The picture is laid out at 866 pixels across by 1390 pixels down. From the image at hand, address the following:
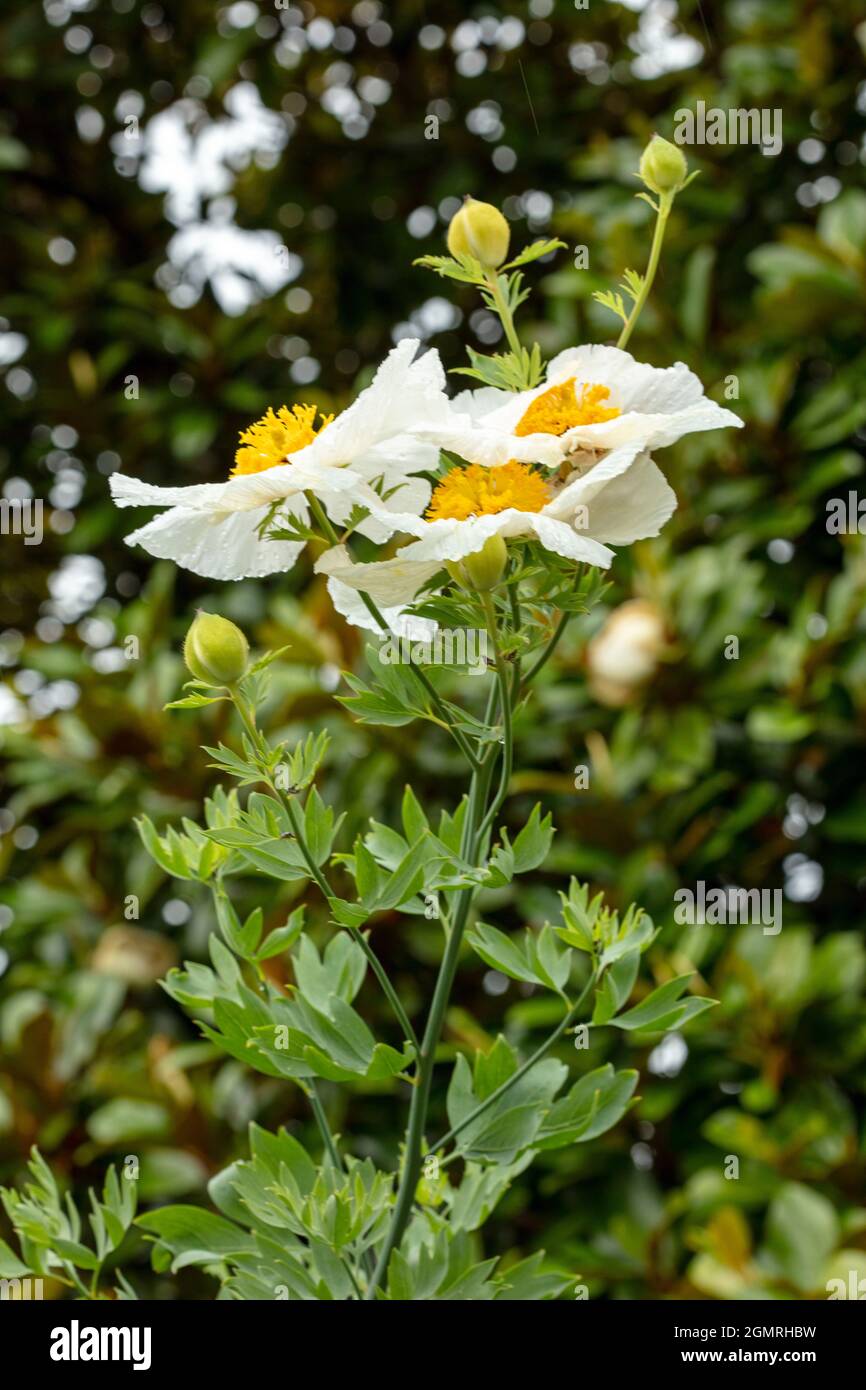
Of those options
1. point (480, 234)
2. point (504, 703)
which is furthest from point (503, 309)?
point (504, 703)

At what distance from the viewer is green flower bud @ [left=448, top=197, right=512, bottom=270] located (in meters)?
0.46

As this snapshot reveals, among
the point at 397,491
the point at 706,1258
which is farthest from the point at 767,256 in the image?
the point at 397,491

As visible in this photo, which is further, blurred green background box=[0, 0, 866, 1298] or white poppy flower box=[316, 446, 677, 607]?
blurred green background box=[0, 0, 866, 1298]

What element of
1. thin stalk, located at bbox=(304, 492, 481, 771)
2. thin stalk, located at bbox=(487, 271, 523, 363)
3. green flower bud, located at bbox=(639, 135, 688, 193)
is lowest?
thin stalk, located at bbox=(304, 492, 481, 771)

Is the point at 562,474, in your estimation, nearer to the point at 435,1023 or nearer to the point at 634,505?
the point at 634,505

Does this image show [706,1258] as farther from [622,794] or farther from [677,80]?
[677,80]

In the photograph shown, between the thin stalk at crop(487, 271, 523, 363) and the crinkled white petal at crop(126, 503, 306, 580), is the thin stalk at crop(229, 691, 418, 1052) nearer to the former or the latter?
the crinkled white petal at crop(126, 503, 306, 580)

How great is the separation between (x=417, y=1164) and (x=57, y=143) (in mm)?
1583

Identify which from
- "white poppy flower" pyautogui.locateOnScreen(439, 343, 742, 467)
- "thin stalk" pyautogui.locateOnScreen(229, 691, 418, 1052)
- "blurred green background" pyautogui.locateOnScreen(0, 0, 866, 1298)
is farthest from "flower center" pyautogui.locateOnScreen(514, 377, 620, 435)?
"blurred green background" pyautogui.locateOnScreen(0, 0, 866, 1298)

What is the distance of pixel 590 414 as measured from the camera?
0.42m

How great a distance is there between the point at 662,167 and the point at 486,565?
16cm

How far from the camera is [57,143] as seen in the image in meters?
1.74

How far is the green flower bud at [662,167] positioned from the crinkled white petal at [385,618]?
0.51 ft

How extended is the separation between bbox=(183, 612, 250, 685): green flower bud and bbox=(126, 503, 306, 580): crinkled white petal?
2 cm
